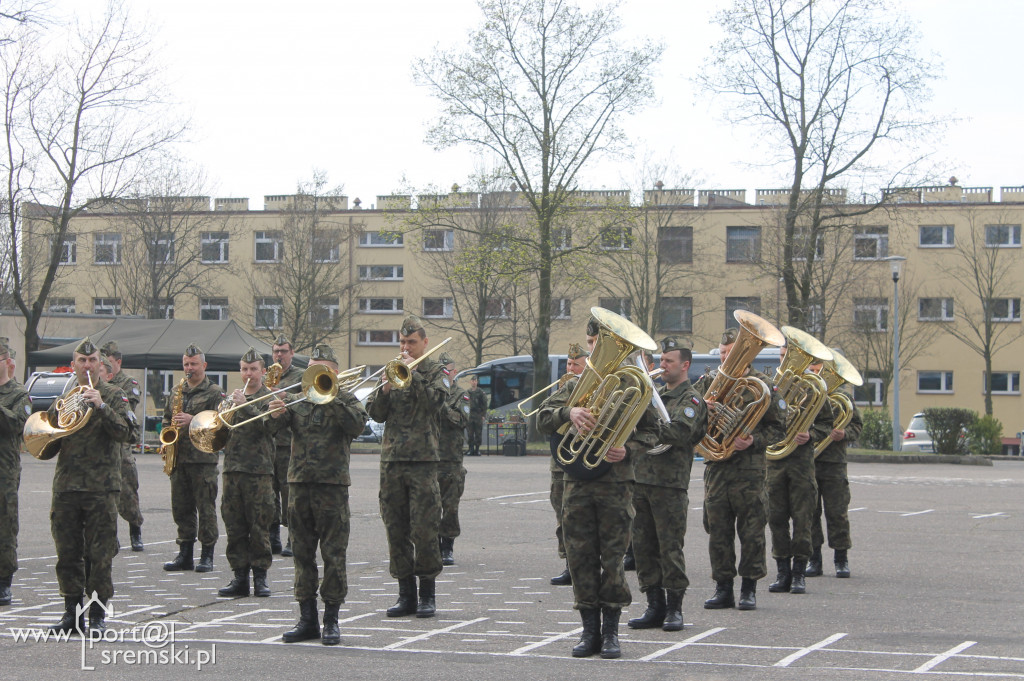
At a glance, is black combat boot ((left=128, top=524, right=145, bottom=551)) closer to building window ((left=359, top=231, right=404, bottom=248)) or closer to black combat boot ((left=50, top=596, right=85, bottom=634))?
black combat boot ((left=50, top=596, right=85, bottom=634))

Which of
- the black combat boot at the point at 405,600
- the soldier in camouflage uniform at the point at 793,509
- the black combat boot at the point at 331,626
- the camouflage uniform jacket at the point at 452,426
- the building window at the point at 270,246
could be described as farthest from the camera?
the building window at the point at 270,246

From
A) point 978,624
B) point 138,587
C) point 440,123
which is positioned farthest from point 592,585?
point 440,123

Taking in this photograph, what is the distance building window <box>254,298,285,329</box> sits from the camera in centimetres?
5638

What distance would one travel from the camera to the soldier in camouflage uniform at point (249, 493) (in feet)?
32.7

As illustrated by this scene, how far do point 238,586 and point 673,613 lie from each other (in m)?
3.73

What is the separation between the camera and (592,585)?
7512 mm

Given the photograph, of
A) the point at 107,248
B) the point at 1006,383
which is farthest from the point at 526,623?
the point at 1006,383

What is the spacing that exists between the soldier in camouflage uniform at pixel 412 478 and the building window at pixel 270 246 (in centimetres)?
4695

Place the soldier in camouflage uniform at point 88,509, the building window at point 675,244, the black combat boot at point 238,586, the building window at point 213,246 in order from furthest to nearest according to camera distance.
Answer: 1. the building window at point 213,246
2. the building window at point 675,244
3. the black combat boot at point 238,586
4. the soldier in camouflage uniform at point 88,509

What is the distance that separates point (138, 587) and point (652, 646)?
489cm

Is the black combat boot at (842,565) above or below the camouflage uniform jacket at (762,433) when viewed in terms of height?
below

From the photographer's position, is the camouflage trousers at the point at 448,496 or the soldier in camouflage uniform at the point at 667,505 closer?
the soldier in camouflage uniform at the point at 667,505

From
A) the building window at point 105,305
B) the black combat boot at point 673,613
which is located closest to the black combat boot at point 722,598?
the black combat boot at point 673,613

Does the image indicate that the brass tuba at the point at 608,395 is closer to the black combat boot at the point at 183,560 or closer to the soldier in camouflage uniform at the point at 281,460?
the soldier in camouflage uniform at the point at 281,460
